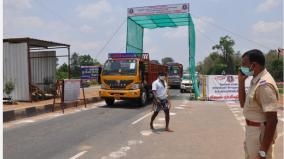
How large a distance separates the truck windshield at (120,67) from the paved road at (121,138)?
13.4ft

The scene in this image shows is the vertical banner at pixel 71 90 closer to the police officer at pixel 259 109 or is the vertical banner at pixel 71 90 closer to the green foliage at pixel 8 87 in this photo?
the green foliage at pixel 8 87

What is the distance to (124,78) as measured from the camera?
18.7 meters

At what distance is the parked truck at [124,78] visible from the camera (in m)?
18.5

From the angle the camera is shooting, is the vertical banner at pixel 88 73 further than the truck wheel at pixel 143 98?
Yes

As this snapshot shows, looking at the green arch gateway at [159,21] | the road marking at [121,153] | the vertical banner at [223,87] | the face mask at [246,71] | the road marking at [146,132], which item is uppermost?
the green arch gateway at [159,21]

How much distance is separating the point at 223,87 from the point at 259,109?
66.0 ft

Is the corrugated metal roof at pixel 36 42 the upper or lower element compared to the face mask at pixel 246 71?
upper

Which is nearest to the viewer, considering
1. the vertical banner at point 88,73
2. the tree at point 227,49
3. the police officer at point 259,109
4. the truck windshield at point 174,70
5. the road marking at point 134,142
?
the police officer at point 259,109

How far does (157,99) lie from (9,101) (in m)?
9.18

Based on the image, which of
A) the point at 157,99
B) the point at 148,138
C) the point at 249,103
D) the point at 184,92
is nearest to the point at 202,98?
the point at 184,92

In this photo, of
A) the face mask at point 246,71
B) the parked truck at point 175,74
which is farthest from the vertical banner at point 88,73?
the face mask at point 246,71

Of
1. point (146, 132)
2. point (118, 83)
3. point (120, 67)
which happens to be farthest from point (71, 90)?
point (146, 132)

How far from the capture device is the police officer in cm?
398

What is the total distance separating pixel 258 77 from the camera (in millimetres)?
4180
